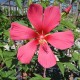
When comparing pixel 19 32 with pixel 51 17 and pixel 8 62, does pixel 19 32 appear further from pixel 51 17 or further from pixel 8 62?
pixel 8 62

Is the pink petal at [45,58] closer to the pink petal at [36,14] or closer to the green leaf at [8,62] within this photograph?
the pink petal at [36,14]

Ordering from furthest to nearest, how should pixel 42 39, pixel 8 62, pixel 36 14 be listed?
1. pixel 8 62
2. pixel 42 39
3. pixel 36 14

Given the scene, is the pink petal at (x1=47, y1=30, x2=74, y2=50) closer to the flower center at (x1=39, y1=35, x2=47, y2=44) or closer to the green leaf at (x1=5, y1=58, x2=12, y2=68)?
the flower center at (x1=39, y1=35, x2=47, y2=44)

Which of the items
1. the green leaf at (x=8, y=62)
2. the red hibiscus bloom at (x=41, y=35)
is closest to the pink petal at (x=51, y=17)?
the red hibiscus bloom at (x=41, y=35)

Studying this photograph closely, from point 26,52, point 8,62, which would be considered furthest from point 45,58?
point 8,62

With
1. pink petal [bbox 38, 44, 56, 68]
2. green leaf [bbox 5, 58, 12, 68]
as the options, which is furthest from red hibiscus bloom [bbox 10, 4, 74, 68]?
green leaf [bbox 5, 58, 12, 68]
